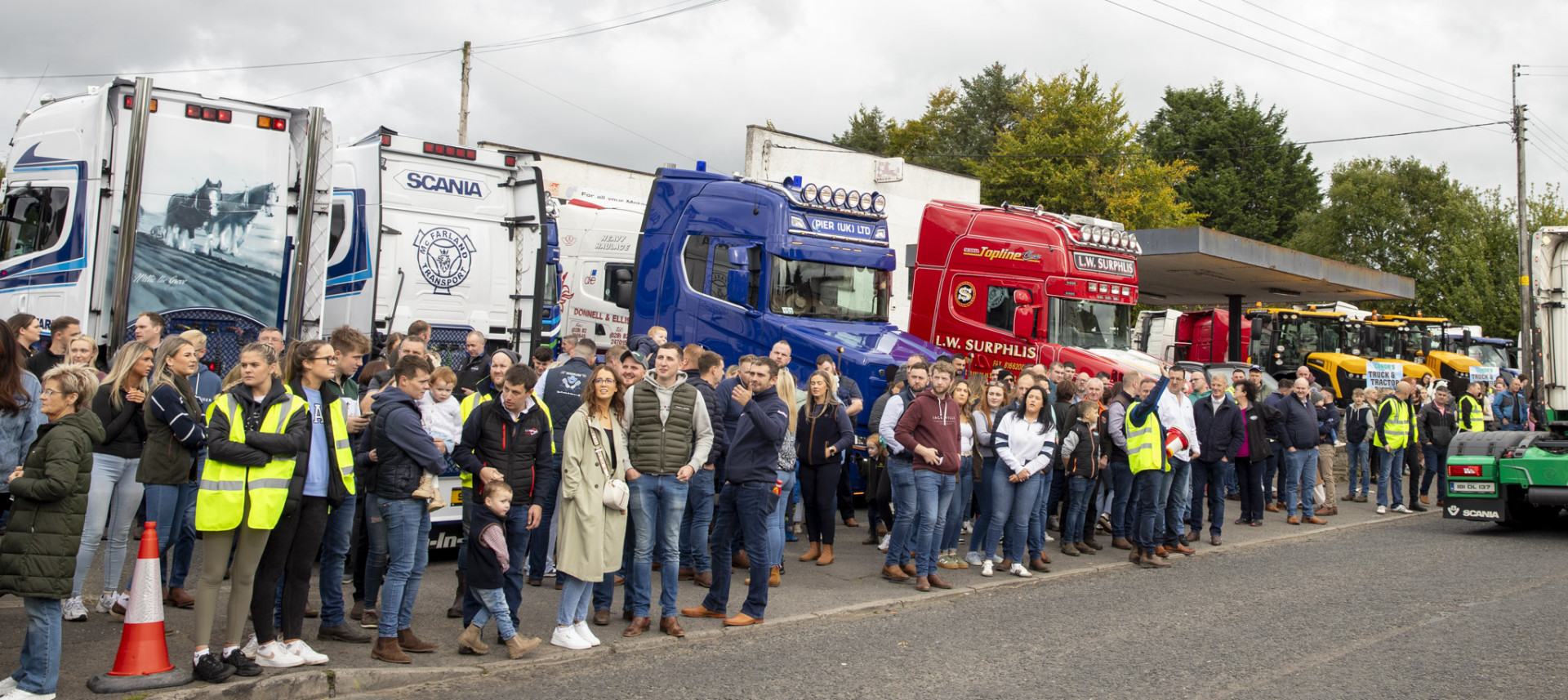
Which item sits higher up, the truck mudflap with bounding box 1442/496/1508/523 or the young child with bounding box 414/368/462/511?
the young child with bounding box 414/368/462/511

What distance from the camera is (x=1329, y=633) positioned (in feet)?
24.8

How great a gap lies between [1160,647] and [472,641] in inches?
165

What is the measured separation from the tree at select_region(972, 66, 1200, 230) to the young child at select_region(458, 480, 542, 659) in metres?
37.1

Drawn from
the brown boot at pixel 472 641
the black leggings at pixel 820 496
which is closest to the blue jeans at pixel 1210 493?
the black leggings at pixel 820 496

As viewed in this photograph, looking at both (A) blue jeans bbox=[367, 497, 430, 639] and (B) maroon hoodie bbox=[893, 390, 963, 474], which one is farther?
(B) maroon hoodie bbox=[893, 390, 963, 474]

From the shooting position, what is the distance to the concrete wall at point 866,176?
27844mm

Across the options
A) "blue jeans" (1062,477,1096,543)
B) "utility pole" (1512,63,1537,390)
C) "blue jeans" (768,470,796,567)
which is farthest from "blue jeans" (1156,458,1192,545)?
"utility pole" (1512,63,1537,390)

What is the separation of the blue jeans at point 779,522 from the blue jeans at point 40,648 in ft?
14.1

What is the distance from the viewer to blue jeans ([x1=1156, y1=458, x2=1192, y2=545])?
1117cm

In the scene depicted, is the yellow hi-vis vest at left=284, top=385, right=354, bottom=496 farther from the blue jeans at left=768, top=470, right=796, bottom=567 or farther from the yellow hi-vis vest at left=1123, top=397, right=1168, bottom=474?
the yellow hi-vis vest at left=1123, top=397, right=1168, bottom=474

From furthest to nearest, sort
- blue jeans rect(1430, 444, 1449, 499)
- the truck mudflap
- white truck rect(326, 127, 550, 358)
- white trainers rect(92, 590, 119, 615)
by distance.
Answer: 1. blue jeans rect(1430, 444, 1449, 499)
2. the truck mudflap
3. white truck rect(326, 127, 550, 358)
4. white trainers rect(92, 590, 119, 615)

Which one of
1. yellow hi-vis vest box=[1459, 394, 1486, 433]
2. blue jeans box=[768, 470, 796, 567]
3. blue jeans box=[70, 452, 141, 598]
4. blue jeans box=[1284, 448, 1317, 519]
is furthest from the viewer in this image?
yellow hi-vis vest box=[1459, 394, 1486, 433]

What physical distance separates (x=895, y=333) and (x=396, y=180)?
19.7 ft

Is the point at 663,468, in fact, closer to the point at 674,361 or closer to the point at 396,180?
the point at 674,361
